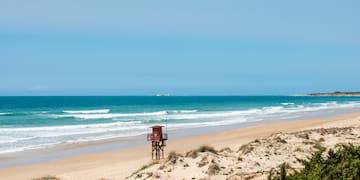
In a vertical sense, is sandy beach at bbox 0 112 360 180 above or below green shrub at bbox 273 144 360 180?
below

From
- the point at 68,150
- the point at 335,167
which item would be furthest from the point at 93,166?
the point at 335,167

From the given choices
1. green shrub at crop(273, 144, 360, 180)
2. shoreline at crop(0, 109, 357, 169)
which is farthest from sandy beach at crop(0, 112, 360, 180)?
green shrub at crop(273, 144, 360, 180)

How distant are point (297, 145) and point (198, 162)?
16.3ft

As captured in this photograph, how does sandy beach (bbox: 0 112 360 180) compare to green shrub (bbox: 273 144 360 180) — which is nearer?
green shrub (bbox: 273 144 360 180)

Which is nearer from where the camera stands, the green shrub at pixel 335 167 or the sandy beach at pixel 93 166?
the green shrub at pixel 335 167

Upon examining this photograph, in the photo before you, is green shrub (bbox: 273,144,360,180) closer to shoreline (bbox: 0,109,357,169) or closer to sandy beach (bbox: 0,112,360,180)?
sandy beach (bbox: 0,112,360,180)

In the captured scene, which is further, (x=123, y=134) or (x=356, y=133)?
(x=123, y=134)

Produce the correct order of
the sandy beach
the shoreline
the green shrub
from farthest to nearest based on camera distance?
1. the shoreline
2. the sandy beach
3. the green shrub

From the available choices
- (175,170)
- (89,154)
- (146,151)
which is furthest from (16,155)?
(175,170)

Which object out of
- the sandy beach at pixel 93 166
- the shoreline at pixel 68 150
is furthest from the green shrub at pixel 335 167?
the shoreline at pixel 68 150

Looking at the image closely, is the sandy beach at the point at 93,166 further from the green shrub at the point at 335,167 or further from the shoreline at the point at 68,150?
the green shrub at the point at 335,167

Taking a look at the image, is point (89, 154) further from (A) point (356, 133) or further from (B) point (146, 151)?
(A) point (356, 133)

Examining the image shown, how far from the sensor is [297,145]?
714 inches

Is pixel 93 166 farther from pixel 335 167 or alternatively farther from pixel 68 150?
pixel 335 167
